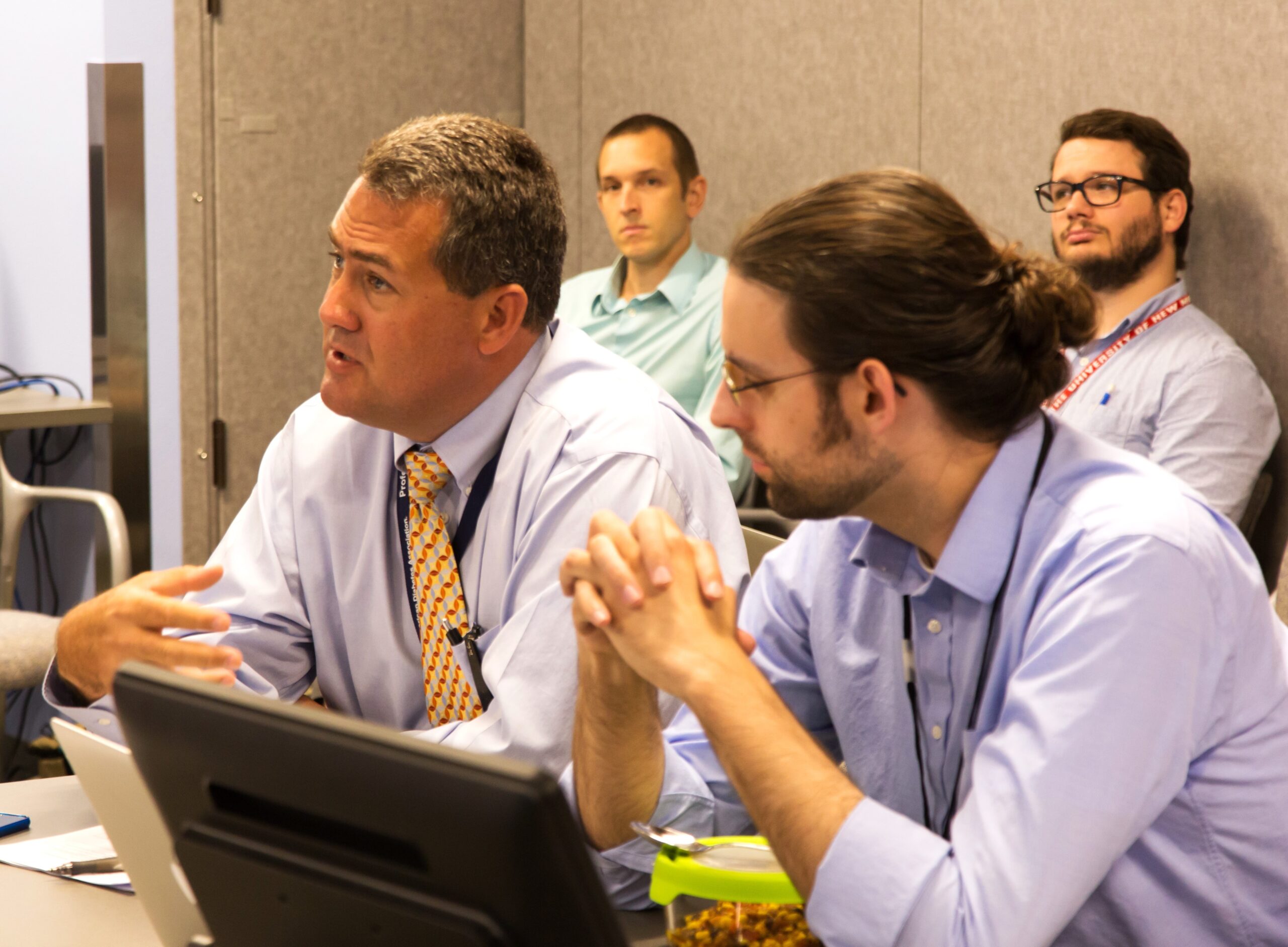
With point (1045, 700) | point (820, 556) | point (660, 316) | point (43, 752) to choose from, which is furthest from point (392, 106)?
point (1045, 700)

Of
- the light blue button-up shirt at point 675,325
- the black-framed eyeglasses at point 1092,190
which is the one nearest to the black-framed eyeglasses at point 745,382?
the black-framed eyeglasses at point 1092,190

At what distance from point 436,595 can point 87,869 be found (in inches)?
19.3

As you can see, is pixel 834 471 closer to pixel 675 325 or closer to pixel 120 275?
pixel 675 325

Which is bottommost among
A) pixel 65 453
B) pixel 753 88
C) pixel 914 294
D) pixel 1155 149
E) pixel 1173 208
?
pixel 65 453

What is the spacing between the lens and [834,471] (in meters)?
1.23

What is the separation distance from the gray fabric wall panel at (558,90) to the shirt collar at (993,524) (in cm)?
358

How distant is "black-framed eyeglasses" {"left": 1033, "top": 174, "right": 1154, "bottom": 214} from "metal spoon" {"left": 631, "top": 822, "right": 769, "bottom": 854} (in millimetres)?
2345

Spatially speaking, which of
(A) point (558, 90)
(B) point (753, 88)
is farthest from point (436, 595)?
(A) point (558, 90)

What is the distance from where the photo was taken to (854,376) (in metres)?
1.21

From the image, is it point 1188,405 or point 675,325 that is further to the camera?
point 675,325

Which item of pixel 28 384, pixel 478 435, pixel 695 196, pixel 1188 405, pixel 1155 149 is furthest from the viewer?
pixel 695 196

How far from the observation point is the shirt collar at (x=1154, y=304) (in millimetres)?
3088

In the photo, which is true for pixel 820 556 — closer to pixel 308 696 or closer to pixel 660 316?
pixel 308 696

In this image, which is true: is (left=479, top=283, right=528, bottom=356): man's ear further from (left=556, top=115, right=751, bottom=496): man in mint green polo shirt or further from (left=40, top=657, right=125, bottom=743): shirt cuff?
(left=556, top=115, right=751, bottom=496): man in mint green polo shirt
